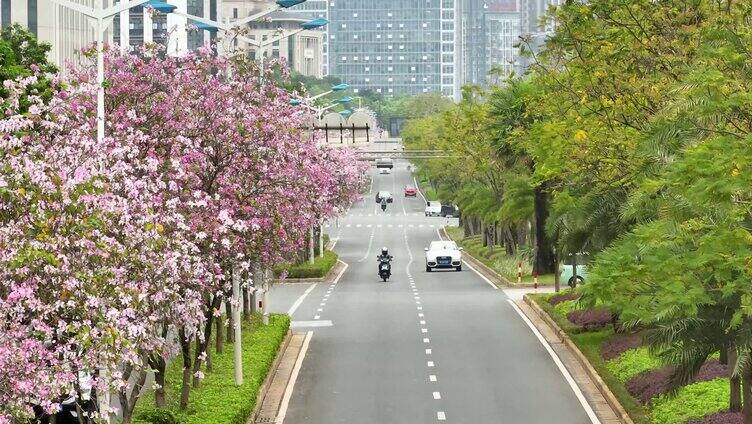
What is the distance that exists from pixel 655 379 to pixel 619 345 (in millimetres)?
7415

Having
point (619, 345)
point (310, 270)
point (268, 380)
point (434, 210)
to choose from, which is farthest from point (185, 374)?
point (434, 210)

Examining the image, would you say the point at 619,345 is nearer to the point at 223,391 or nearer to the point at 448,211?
the point at 223,391

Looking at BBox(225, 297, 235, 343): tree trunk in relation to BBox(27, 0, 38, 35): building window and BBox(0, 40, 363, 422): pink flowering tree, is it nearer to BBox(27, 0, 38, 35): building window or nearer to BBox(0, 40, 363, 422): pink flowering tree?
BBox(0, 40, 363, 422): pink flowering tree

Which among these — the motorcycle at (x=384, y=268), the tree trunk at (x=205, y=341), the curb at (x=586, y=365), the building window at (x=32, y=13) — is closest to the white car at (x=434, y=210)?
the building window at (x=32, y=13)

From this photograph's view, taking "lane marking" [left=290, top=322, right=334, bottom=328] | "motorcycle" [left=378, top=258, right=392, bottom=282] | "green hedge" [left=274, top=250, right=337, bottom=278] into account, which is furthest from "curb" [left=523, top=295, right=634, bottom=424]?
"green hedge" [left=274, top=250, right=337, bottom=278]

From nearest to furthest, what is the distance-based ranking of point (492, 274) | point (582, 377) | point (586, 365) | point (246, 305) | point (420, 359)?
point (582, 377) < point (586, 365) < point (420, 359) < point (246, 305) < point (492, 274)

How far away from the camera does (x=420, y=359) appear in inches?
1694

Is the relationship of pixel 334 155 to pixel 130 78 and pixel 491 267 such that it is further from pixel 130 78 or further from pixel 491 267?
pixel 130 78

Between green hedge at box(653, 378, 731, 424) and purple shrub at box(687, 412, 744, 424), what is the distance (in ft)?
1.40

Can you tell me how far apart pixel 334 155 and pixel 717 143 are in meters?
73.2

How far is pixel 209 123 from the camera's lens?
3228 centimetres

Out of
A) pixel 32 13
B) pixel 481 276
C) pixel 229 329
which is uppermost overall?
pixel 32 13

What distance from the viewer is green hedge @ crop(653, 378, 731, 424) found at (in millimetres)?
30312

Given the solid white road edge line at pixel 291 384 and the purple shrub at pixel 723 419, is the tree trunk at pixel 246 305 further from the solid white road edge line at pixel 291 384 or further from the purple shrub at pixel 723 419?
the purple shrub at pixel 723 419
